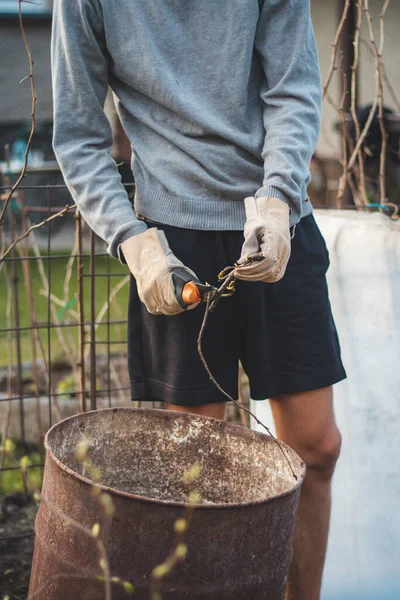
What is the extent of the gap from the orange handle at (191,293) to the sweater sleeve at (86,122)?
220 millimetres

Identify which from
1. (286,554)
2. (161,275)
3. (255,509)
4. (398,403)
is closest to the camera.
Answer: (255,509)

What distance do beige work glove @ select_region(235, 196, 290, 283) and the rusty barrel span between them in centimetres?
34

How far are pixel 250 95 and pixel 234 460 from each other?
886 mm

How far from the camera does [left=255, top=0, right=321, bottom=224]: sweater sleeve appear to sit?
1.89 m

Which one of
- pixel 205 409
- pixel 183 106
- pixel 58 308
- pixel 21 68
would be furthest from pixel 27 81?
pixel 205 409

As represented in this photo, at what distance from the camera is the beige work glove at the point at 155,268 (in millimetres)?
1716

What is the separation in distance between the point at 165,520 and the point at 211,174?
87 centimetres

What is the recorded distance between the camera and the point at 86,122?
1.90 m

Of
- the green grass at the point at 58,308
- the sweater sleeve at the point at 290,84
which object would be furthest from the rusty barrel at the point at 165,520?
the green grass at the point at 58,308

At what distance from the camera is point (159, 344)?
196 cm

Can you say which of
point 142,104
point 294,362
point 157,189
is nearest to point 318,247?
point 294,362

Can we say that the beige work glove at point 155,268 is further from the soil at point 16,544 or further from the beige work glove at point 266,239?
the soil at point 16,544

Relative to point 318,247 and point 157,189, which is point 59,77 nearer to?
point 157,189

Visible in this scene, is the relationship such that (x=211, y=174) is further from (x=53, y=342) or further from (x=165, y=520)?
(x=53, y=342)
